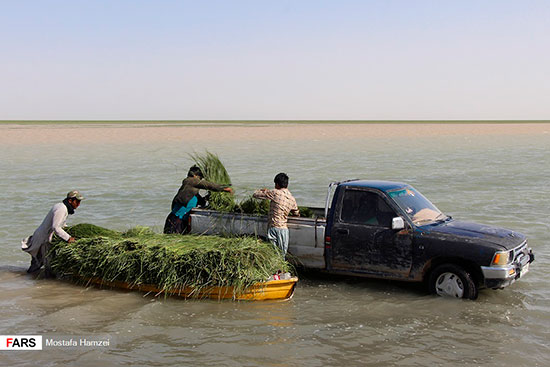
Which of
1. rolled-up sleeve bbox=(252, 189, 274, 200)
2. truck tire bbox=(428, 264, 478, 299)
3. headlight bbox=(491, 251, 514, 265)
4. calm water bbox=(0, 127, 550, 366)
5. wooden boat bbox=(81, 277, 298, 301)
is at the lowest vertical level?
calm water bbox=(0, 127, 550, 366)

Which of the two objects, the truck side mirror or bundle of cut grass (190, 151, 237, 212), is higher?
bundle of cut grass (190, 151, 237, 212)

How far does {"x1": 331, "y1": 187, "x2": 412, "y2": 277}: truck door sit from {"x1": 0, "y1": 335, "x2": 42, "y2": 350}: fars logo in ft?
14.2

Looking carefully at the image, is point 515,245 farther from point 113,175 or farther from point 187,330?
point 113,175

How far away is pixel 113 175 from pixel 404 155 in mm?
20391

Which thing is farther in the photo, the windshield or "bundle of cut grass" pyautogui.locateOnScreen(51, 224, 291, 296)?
the windshield

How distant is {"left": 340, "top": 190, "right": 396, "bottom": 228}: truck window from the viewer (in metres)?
9.29

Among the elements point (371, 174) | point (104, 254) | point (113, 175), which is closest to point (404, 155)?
point (371, 174)

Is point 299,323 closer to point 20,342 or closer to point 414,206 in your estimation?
point 414,206

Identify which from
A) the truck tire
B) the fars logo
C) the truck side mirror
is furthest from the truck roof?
the fars logo

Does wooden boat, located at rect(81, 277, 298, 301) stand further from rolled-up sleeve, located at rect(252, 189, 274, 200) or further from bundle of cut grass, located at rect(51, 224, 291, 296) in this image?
rolled-up sleeve, located at rect(252, 189, 274, 200)

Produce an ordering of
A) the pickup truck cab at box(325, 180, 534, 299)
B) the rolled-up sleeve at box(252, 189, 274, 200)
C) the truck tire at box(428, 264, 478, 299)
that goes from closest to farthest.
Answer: the pickup truck cab at box(325, 180, 534, 299)
the truck tire at box(428, 264, 478, 299)
the rolled-up sleeve at box(252, 189, 274, 200)

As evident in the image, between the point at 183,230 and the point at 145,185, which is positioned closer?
the point at 183,230

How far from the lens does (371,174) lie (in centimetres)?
2812

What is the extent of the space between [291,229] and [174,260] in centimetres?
190
